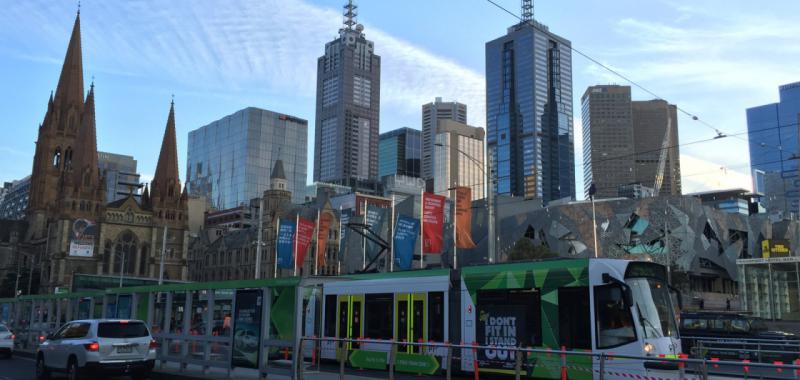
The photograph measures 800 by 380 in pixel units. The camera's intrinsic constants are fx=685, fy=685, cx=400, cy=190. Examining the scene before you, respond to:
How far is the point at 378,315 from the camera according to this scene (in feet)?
72.0

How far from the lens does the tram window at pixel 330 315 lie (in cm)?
2364

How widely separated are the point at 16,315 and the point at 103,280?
43.9 metres

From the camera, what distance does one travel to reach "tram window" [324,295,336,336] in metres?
23.6

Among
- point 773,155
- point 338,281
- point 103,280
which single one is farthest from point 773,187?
point 338,281

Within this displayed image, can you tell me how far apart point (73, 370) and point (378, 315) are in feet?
29.2

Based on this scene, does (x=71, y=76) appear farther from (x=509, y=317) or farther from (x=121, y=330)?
(x=509, y=317)

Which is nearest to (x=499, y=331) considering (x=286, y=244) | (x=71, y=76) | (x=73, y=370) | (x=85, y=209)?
(x=73, y=370)

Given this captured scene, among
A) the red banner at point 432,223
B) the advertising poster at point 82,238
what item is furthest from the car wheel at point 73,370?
the advertising poster at point 82,238

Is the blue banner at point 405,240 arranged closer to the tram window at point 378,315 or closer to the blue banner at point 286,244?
the blue banner at point 286,244

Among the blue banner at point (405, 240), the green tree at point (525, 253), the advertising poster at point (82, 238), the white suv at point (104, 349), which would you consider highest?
the advertising poster at point (82, 238)

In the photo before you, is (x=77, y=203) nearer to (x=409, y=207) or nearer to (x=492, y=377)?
(x=409, y=207)

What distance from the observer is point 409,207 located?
111750mm

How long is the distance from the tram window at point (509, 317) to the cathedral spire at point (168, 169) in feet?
338

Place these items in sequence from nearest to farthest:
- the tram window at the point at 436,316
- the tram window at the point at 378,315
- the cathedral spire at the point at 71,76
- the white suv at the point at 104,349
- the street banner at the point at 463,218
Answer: the white suv at the point at 104,349 < the tram window at the point at 436,316 < the tram window at the point at 378,315 < the street banner at the point at 463,218 < the cathedral spire at the point at 71,76
